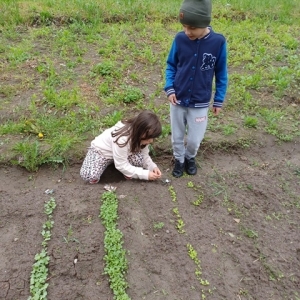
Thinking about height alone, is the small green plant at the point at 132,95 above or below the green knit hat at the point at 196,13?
below

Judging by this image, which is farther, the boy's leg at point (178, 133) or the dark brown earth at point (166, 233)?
the boy's leg at point (178, 133)

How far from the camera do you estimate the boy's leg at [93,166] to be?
3.66m

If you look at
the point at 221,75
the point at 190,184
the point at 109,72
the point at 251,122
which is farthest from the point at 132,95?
the point at 221,75

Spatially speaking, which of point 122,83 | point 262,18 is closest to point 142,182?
point 122,83

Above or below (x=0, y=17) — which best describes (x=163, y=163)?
below

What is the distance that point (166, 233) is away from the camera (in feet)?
10.6

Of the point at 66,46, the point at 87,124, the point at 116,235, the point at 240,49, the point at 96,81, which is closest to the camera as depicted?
the point at 116,235

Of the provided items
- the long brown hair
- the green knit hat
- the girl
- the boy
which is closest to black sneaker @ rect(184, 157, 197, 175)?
the boy

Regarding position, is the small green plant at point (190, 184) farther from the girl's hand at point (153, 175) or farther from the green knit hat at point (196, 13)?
the green knit hat at point (196, 13)

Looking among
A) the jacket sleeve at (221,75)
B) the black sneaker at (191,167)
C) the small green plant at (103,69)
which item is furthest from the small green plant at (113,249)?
the small green plant at (103,69)

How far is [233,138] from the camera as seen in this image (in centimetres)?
451

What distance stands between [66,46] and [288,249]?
15.3 feet

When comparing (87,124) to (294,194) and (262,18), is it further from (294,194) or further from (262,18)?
(262,18)

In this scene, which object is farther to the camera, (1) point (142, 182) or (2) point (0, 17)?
(2) point (0, 17)
